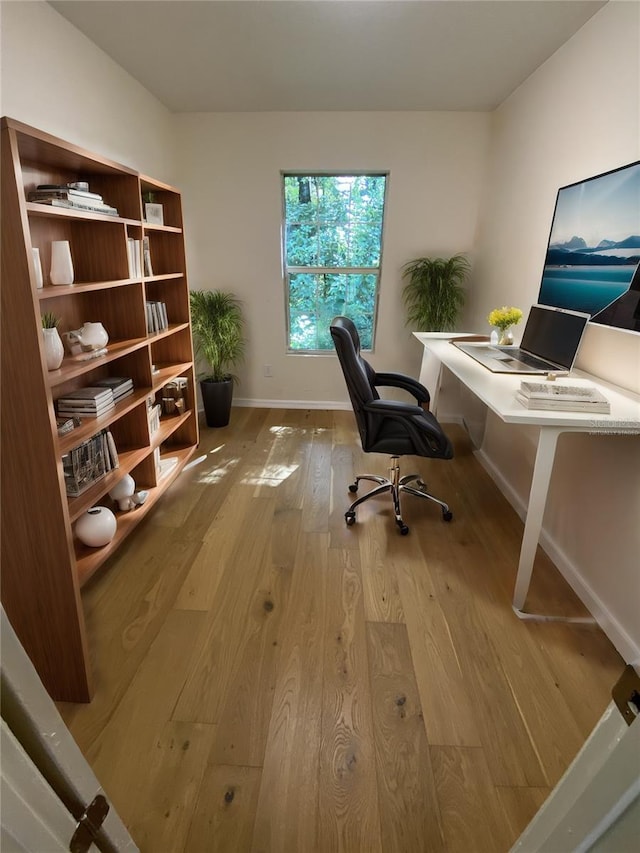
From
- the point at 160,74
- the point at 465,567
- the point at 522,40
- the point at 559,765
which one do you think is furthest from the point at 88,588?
the point at 522,40

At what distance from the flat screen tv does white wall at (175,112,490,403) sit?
5.36 ft

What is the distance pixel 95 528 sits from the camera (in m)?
1.89

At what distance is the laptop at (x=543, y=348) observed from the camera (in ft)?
6.86

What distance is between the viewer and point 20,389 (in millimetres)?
1271

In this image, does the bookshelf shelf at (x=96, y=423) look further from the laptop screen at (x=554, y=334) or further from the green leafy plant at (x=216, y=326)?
the laptop screen at (x=554, y=334)

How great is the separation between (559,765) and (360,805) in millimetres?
600

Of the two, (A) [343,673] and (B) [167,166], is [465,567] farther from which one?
(B) [167,166]

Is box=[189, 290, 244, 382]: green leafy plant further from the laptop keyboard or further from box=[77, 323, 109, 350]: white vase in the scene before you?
the laptop keyboard

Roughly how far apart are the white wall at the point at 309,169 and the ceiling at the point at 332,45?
276mm

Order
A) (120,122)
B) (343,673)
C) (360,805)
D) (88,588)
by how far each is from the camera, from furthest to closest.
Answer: (120,122)
(88,588)
(343,673)
(360,805)

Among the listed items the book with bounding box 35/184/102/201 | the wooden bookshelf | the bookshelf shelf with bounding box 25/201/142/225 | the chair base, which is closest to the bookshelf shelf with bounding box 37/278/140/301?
the wooden bookshelf

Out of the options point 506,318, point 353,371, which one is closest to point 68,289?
point 353,371

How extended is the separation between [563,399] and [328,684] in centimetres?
131

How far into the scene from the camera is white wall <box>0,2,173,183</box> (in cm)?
190
